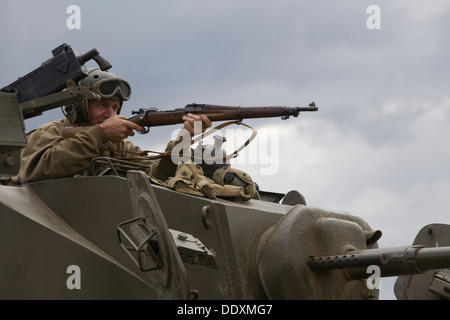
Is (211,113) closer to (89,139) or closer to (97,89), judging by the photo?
(97,89)

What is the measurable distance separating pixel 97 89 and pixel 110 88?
0.49 feet

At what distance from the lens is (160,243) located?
262 inches

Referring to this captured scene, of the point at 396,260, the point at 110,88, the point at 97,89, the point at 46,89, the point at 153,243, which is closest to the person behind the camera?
the point at 153,243

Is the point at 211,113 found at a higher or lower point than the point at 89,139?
higher

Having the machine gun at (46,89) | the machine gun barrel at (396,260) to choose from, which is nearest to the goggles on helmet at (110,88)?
the machine gun at (46,89)

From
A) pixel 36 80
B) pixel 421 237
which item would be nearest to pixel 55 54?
pixel 36 80

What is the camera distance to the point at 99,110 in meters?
9.23

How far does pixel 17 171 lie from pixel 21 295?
162cm

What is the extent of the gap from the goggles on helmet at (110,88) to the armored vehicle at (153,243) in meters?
1.09

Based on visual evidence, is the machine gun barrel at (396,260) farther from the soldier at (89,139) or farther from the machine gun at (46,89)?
the machine gun at (46,89)

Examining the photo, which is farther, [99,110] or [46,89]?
[99,110]

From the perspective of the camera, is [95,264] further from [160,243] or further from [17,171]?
[17,171]

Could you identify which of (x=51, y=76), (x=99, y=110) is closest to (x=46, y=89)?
(x=51, y=76)

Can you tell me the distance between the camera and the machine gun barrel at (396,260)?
686cm
